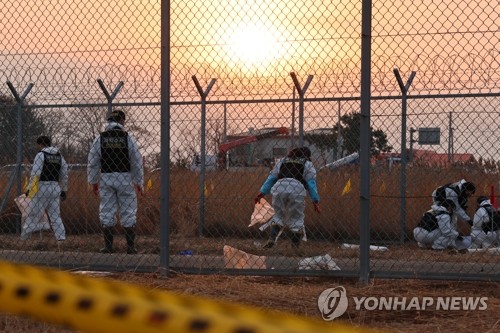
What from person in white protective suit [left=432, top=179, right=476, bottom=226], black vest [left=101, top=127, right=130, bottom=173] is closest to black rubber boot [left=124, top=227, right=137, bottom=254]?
black vest [left=101, top=127, right=130, bottom=173]

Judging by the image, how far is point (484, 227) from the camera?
11148mm

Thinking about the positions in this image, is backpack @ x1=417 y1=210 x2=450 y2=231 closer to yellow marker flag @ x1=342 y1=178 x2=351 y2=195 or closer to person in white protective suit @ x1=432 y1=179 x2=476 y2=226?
person in white protective suit @ x1=432 y1=179 x2=476 y2=226

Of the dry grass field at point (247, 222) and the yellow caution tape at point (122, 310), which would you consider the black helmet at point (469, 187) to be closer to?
the dry grass field at point (247, 222)

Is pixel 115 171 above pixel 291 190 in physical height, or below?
above

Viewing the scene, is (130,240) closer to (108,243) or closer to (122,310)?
(108,243)

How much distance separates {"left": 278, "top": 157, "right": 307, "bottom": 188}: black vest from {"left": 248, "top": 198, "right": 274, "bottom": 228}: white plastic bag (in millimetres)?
483

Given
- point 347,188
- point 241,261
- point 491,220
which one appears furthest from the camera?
point 347,188

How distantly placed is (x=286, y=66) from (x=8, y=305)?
6211mm

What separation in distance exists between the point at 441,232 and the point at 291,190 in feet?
6.06

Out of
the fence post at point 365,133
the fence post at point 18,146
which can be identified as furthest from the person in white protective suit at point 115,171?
the fence post at point 365,133

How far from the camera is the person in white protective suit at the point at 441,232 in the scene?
11.1 m

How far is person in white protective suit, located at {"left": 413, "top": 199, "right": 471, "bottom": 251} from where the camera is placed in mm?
11086

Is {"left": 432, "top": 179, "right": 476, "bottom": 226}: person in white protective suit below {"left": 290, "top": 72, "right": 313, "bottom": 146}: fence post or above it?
below

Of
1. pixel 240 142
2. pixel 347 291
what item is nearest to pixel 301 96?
pixel 240 142
